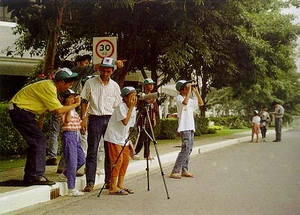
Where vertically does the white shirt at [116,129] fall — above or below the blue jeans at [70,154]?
above

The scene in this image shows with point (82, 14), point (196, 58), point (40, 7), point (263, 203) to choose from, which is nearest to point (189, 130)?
point (263, 203)

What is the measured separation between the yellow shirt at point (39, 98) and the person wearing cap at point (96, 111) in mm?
938

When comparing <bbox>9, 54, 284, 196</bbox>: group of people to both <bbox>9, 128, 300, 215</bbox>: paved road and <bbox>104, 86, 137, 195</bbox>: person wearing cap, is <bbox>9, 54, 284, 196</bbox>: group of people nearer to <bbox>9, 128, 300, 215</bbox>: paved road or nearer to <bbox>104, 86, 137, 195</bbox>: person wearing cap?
<bbox>104, 86, 137, 195</bbox>: person wearing cap

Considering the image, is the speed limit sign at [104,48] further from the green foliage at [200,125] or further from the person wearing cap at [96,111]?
the green foliage at [200,125]

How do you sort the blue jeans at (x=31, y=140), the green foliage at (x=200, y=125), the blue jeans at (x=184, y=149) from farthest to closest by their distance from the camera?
the green foliage at (x=200, y=125) < the blue jeans at (x=184, y=149) < the blue jeans at (x=31, y=140)

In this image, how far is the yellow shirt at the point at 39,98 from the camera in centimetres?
690

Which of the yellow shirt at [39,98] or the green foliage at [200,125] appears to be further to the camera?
the green foliage at [200,125]

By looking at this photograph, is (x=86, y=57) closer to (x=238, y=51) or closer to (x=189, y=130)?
(x=189, y=130)

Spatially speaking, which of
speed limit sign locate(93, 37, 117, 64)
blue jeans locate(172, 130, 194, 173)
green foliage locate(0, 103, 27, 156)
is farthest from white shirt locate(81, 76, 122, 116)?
green foliage locate(0, 103, 27, 156)

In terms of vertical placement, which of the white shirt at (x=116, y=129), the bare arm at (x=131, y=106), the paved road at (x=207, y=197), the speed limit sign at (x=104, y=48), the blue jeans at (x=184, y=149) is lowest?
the paved road at (x=207, y=197)

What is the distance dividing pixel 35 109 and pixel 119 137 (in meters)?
1.29

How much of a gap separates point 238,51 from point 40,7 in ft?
48.6

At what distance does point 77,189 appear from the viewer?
26.0 feet

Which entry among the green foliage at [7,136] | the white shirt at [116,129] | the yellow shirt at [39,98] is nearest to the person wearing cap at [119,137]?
the white shirt at [116,129]
